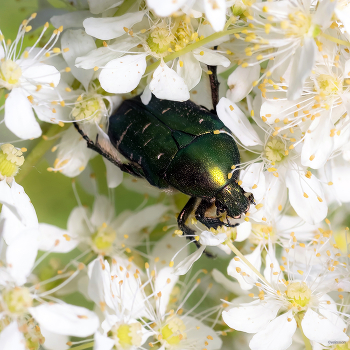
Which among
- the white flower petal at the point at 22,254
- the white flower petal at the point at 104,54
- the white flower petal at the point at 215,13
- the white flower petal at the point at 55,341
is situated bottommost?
the white flower petal at the point at 55,341

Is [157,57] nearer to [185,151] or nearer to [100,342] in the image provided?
[185,151]

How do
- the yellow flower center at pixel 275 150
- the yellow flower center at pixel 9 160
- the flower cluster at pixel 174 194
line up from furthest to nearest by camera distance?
the yellow flower center at pixel 275 150, the yellow flower center at pixel 9 160, the flower cluster at pixel 174 194

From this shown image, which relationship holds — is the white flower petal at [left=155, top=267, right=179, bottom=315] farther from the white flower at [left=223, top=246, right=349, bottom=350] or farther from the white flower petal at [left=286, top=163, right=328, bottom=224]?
the white flower petal at [left=286, top=163, right=328, bottom=224]

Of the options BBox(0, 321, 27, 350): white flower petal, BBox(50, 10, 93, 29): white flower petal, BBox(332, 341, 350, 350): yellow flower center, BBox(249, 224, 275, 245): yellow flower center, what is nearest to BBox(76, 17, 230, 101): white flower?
BBox(50, 10, 93, 29): white flower petal

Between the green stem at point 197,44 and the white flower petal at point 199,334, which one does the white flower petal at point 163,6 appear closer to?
the green stem at point 197,44

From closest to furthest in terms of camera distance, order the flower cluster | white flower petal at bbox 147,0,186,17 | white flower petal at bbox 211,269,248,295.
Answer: white flower petal at bbox 147,0,186,17, the flower cluster, white flower petal at bbox 211,269,248,295

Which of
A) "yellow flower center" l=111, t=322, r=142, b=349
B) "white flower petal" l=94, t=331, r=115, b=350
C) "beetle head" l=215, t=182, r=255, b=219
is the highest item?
"beetle head" l=215, t=182, r=255, b=219

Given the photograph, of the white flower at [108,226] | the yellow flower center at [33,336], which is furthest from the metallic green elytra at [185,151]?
the yellow flower center at [33,336]

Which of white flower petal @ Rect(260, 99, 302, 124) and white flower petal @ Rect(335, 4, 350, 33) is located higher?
white flower petal @ Rect(335, 4, 350, 33)
